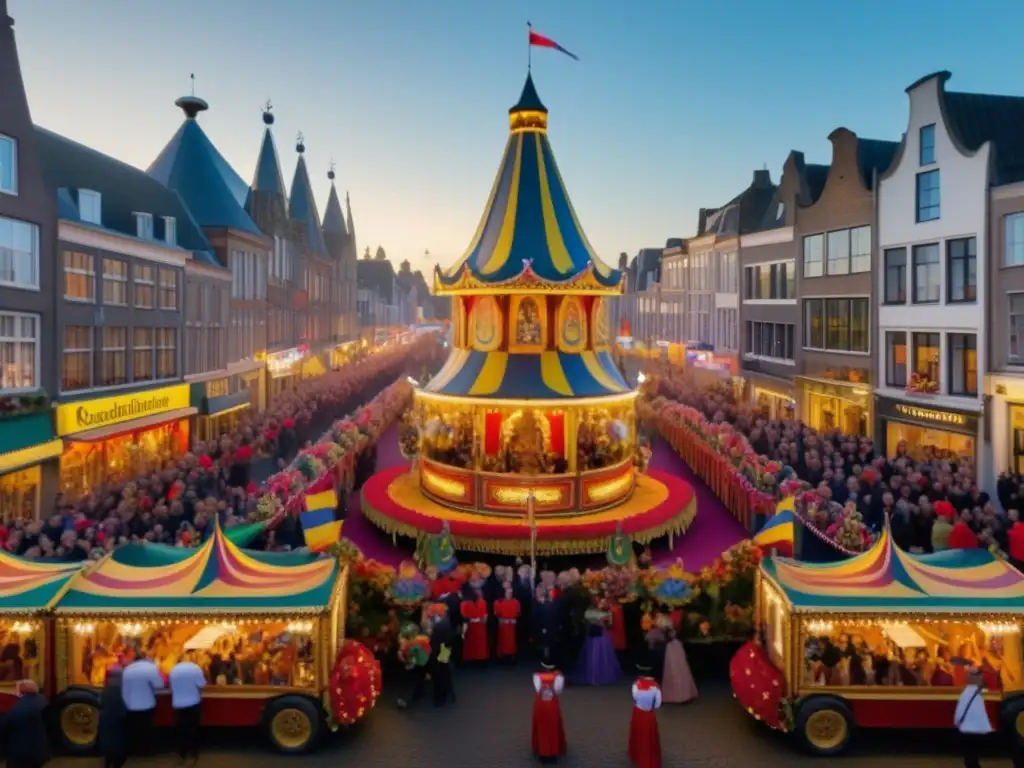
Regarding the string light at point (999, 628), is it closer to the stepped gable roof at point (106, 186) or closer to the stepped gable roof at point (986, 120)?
the stepped gable roof at point (986, 120)

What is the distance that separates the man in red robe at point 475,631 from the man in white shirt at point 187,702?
158 inches

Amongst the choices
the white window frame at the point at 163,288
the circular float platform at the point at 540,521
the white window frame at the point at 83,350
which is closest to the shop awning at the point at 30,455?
the white window frame at the point at 83,350

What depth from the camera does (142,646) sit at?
9867 mm

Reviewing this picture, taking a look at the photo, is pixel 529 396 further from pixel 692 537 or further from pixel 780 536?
pixel 780 536

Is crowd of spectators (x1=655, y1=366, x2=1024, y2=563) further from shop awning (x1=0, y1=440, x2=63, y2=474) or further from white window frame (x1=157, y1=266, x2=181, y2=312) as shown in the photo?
white window frame (x1=157, y1=266, x2=181, y2=312)

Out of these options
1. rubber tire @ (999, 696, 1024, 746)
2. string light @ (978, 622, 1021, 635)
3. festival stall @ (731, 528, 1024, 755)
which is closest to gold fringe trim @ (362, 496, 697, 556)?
festival stall @ (731, 528, 1024, 755)

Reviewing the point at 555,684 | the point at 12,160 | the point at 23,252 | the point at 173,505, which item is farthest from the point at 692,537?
the point at 12,160

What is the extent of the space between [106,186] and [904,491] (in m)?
24.4

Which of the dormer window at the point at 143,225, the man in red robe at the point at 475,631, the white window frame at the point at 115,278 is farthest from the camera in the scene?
the dormer window at the point at 143,225

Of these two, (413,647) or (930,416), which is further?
(930,416)

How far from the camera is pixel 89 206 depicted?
76.4 feet

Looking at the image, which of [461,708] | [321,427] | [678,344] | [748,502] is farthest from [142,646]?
[678,344]

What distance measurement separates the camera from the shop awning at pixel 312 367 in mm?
51219

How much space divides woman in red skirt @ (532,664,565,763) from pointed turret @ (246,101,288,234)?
37565 mm
